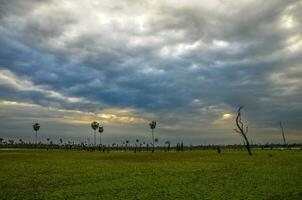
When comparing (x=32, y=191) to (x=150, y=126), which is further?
(x=150, y=126)

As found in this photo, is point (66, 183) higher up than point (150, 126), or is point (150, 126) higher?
point (150, 126)

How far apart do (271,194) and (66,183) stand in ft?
39.2

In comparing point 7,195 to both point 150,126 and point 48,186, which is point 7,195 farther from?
point 150,126

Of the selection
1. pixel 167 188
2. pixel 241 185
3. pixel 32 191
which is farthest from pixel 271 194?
pixel 32 191

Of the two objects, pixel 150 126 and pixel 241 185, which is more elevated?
pixel 150 126

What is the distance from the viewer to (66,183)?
21.5 meters

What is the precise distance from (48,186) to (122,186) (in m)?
4.24

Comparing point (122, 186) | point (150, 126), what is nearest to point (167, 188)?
point (122, 186)

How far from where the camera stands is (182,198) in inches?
611

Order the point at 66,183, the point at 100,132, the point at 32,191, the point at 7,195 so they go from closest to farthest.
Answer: the point at 7,195 → the point at 32,191 → the point at 66,183 → the point at 100,132

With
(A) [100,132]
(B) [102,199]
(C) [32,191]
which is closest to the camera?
(B) [102,199]

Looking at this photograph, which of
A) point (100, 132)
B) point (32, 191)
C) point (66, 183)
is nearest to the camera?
point (32, 191)

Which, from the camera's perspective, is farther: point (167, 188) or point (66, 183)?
point (66, 183)

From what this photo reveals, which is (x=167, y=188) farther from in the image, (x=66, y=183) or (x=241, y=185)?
(x=66, y=183)
